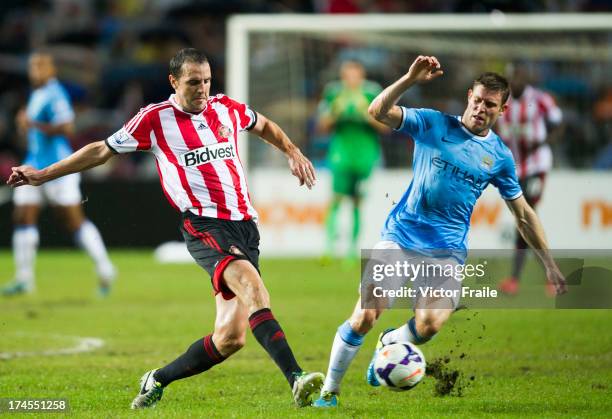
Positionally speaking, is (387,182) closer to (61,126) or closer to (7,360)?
(61,126)

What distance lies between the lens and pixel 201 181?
650cm

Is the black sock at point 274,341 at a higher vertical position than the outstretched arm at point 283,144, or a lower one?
lower

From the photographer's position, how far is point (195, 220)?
6.53 metres

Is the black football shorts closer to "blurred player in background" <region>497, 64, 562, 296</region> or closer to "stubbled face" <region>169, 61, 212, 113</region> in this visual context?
"stubbled face" <region>169, 61, 212, 113</region>

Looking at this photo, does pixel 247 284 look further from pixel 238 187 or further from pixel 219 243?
pixel 238 187

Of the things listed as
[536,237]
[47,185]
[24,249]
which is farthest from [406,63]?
[536,237]

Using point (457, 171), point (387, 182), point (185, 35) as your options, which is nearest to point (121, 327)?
point (457, 171)

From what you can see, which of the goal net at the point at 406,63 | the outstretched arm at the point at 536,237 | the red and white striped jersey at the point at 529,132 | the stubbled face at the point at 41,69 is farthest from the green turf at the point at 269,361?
the goal net at the point at 406,63

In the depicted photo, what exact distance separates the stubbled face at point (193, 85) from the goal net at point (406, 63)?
9972 millimetres

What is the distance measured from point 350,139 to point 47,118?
15.6 ft

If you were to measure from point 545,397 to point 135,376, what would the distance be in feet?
9.49

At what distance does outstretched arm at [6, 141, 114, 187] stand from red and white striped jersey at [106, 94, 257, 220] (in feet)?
0.27

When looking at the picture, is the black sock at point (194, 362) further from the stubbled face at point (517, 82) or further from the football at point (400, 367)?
the stubbled face at point (517, 82)

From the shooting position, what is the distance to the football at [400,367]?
6.09 meters
